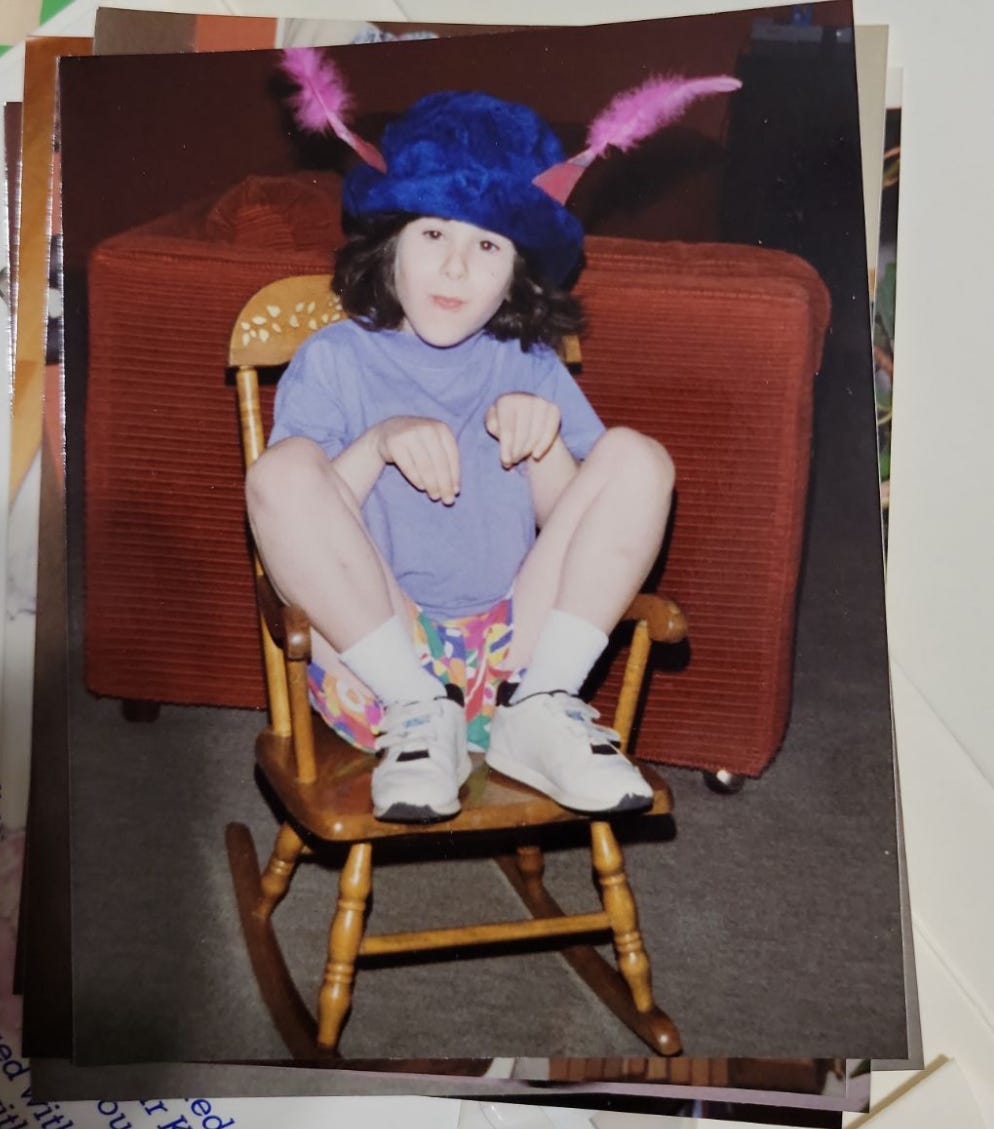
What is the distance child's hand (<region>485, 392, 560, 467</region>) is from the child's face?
60 mm

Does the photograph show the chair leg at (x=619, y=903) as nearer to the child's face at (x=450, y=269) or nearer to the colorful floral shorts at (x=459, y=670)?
the colorful floral shorts at (x=459, y=670)

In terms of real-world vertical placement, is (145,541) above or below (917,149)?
below

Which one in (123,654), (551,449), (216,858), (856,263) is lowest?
(216,858)

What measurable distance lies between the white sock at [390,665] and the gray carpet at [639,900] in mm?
102

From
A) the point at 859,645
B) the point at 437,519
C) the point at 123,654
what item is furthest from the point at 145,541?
the point at 859,645

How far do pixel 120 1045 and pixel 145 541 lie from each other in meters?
0.32

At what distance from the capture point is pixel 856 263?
721 mm

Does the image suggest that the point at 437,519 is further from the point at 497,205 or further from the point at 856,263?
the point at 856,263

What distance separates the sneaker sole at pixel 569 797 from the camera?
0.69 metres

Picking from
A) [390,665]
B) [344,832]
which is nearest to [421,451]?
[390,665]

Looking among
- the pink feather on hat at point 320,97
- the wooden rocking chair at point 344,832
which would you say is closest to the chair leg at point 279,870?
the wooden rocking chair at point 344,832

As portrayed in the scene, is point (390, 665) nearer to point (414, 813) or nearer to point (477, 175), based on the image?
point (414, 813)

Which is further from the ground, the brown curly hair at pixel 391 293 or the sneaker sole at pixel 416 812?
the brown curly hair at pixel 391 293

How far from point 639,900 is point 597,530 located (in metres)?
0.24
